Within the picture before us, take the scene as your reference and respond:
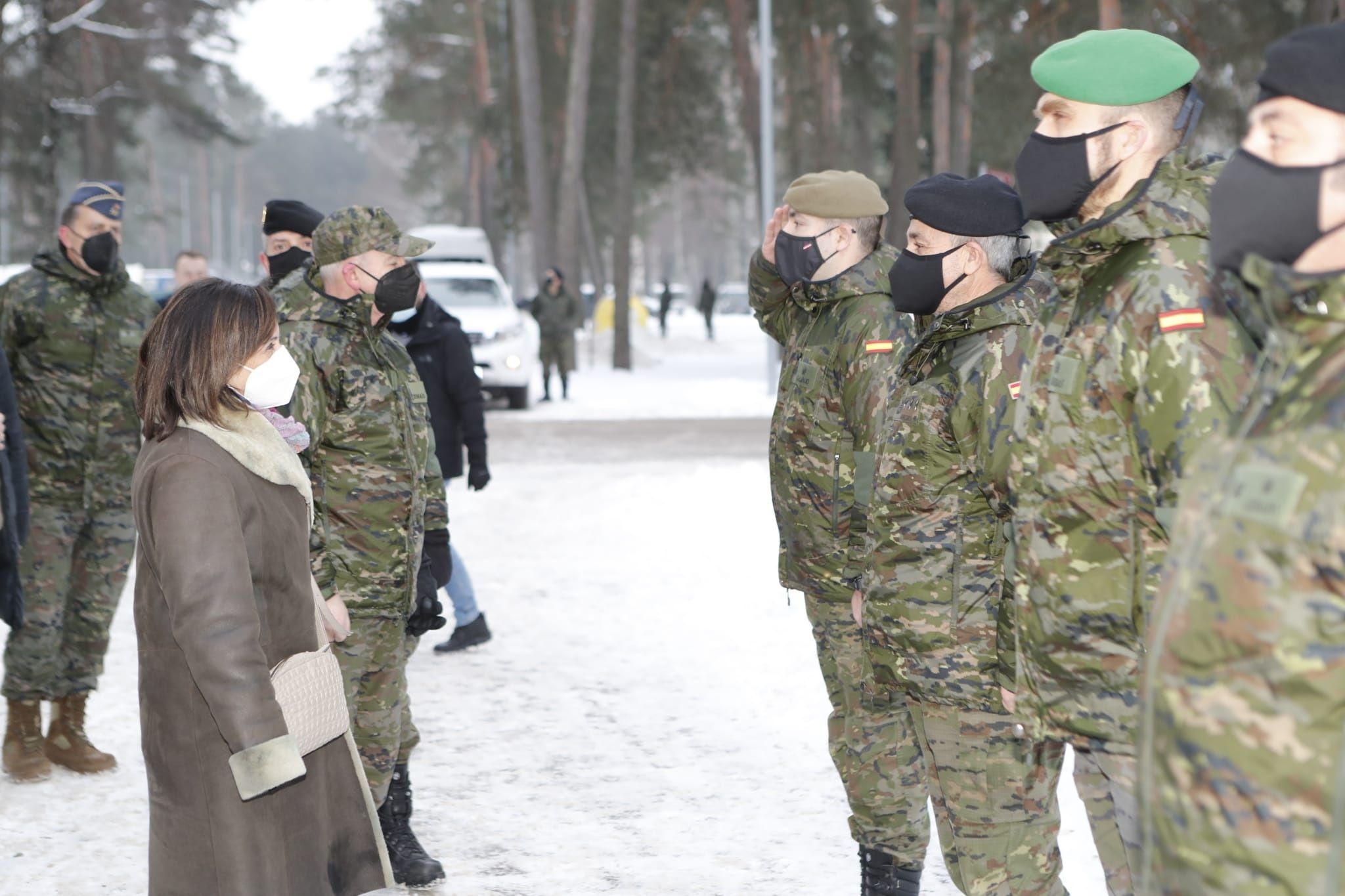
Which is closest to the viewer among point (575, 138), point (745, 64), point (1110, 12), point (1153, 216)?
point (1153, 216)

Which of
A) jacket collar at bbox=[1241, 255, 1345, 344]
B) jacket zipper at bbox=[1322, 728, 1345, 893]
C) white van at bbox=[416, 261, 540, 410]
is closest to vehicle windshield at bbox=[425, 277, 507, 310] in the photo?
white van at bbox=[416, 261, 540, 410]

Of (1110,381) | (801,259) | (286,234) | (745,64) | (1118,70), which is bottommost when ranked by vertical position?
(1110,381)

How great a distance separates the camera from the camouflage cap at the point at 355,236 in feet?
15.0

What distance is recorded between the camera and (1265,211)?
2016 millimetres

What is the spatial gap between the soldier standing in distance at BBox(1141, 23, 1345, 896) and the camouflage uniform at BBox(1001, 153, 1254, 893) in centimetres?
61

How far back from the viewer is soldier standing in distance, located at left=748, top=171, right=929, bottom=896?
14.0 feet

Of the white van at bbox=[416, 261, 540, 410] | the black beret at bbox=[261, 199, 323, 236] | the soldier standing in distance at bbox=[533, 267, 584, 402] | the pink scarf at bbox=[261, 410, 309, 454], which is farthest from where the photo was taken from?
the soldier standing in distance at bbox=[533, 267, 584, 402]

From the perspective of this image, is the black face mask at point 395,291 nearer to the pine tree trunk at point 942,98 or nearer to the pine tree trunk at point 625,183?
the pine tree trunk at point 625,183

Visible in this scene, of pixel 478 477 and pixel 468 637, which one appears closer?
pixel 478 477

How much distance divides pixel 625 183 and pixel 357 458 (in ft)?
78.5

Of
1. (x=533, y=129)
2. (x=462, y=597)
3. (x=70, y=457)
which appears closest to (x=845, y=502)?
(x=70, y=457)

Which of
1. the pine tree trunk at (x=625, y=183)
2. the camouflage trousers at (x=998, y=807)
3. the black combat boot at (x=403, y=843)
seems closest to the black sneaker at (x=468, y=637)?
the black combat boot at (x=403, y=843)

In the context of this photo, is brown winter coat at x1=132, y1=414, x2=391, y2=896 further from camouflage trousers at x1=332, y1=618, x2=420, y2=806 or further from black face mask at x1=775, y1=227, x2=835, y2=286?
black face mask at x1=775, y1=227, x2=835, y2=286

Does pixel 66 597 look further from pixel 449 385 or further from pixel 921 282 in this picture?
pixel 921 282
